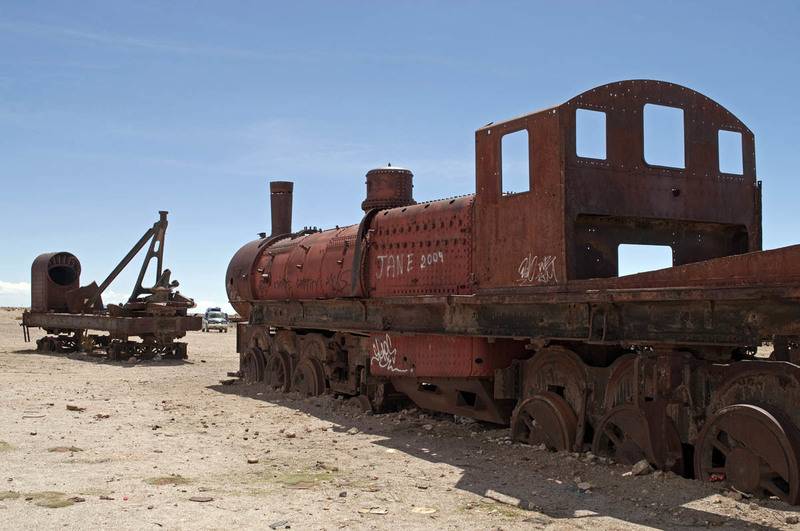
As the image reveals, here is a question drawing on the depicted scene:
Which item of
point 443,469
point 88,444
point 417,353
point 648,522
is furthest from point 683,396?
point 88,444

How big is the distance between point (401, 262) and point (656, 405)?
197 inches

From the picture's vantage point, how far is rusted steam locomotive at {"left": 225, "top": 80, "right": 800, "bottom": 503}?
6496 mm

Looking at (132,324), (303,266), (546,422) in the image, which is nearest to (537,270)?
(546,422)

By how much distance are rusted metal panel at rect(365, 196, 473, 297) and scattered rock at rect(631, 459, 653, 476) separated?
317 centimetres

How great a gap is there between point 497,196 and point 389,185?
418 cm

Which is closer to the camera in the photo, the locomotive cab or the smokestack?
the locomotive cab

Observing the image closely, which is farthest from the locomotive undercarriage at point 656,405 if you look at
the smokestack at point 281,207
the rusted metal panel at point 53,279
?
the rusted metal panel at point 53,279

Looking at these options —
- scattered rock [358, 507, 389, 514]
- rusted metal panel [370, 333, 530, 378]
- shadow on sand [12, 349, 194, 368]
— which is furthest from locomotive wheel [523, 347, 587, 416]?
shadow on sand [12, 349, 194, 368]

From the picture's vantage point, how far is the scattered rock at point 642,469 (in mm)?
7309

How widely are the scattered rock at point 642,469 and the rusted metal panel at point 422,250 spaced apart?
10.4 ft

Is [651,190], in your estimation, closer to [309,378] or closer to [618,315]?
[618,315]

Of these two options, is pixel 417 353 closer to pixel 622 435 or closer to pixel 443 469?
pixel 443 469

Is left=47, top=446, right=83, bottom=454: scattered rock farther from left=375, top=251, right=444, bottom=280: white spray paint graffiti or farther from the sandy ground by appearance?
left=375, top=251, right=444, bottom=280: white spray paint graffiti

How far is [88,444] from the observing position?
30.9ft
